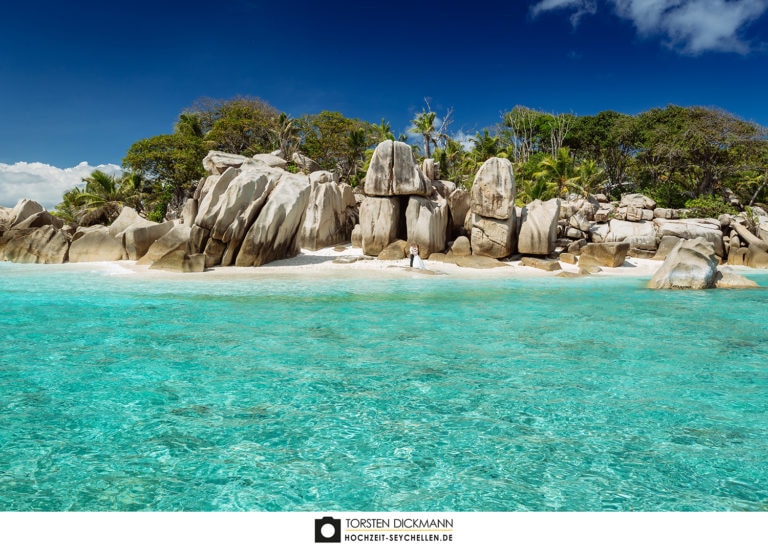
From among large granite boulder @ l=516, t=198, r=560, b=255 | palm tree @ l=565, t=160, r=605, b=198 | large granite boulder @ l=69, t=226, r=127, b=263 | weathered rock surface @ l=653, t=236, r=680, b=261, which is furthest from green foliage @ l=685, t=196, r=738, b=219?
large granite boulder @ l=69, t=226, r=127, b=263

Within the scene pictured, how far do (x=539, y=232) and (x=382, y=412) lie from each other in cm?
2030

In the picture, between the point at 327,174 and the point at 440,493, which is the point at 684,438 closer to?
the point at 440,493

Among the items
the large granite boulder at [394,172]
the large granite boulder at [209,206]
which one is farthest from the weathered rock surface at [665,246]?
the large granite boulder at [209,206]

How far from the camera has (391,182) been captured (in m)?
24.2

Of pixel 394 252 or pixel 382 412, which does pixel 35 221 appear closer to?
pixel 394 252

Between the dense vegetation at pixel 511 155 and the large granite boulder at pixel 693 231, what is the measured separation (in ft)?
12.5

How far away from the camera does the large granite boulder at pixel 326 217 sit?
26.5 m

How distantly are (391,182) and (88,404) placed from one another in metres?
20.4

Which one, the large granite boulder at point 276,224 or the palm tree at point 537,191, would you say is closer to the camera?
the large granite boulder at point 276,224

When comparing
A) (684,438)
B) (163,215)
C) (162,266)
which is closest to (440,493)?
(684,438)

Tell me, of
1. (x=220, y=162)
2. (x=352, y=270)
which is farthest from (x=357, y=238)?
(x=220, y=162)

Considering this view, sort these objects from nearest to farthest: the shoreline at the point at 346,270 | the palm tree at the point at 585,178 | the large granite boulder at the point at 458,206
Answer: the shoreline at the point at 346,270 → the large granite boulder at the point at 458,206 → the palm tree at the point at 585,178

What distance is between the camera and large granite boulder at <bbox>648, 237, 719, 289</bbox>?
15.6 metres
